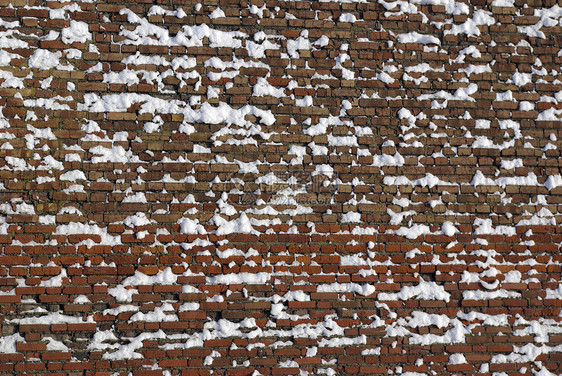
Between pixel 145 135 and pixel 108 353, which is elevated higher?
pixel 145 135

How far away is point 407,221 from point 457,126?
0.77 m

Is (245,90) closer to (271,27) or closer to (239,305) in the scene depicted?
(271,27)

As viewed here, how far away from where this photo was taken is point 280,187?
3014 millimetres

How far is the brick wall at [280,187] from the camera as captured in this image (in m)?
2.88

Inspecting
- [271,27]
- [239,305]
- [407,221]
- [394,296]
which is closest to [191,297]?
[239,305]

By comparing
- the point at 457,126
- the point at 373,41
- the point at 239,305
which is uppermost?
the point at 373,41

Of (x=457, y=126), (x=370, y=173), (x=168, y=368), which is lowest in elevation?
(x=168, y=368)

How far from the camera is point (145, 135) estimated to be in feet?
9.78

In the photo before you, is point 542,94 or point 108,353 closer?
point 108,353

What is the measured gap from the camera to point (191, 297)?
2.91 m

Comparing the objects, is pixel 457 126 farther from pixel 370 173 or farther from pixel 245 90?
pixel 245 90

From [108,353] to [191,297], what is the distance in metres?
0.63

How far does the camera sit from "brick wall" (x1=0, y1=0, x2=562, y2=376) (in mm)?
2881

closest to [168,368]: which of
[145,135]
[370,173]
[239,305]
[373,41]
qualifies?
[239,305]
